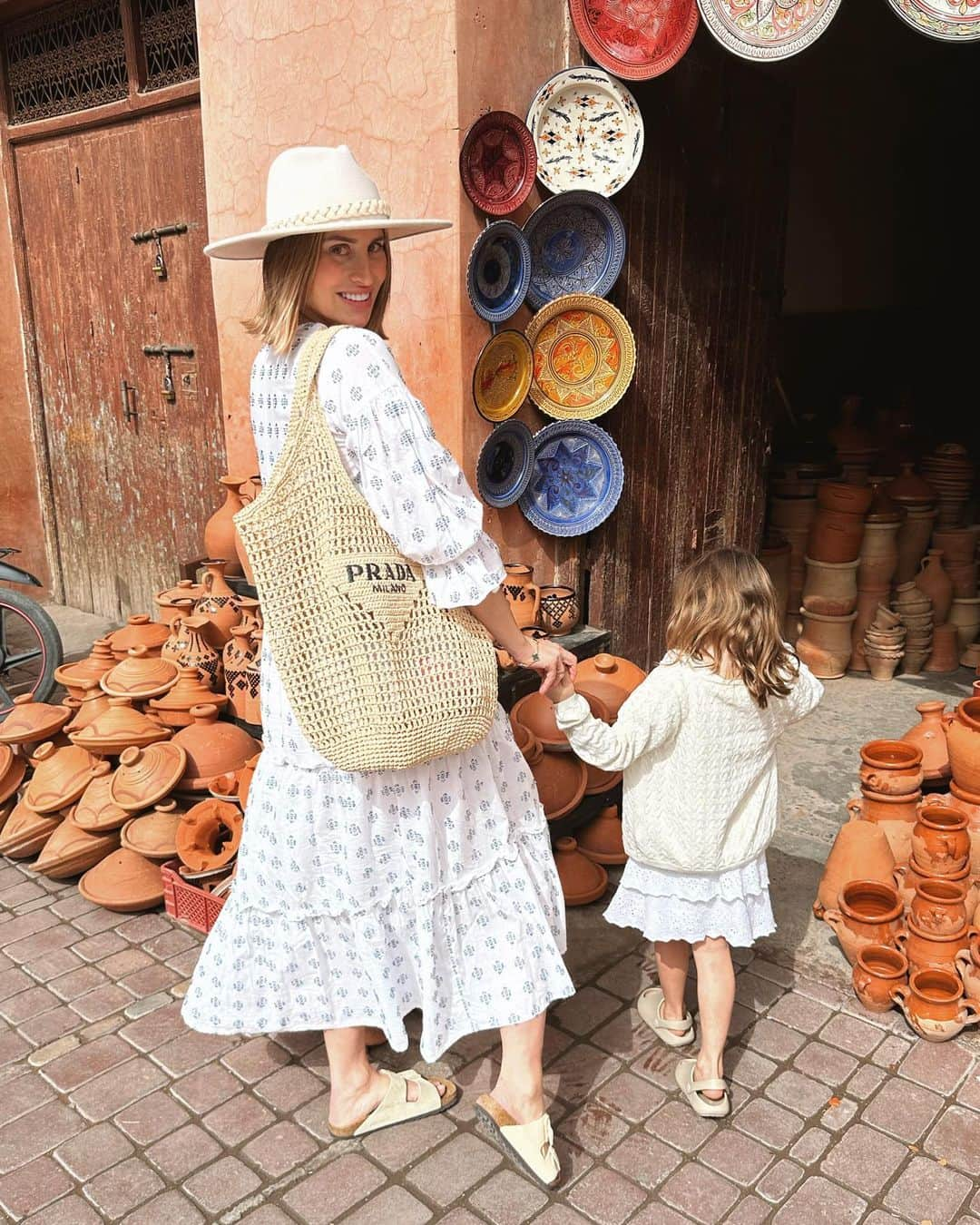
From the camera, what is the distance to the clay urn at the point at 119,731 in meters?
3.54

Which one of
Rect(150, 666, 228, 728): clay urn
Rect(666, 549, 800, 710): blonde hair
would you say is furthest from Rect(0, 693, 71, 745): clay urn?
Rect(666, 549, 800, 710): blonde hair

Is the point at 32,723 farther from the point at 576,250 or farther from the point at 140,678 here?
the point at 576,250

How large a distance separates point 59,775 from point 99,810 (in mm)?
303

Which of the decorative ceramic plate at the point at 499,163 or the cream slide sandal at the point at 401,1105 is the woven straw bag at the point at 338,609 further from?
the decorative ceramic plate at the point at 499,163

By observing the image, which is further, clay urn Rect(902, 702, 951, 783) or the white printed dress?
clay urn Rect(902, 702, 951, 783)

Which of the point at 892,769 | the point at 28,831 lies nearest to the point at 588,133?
the point at 892,769

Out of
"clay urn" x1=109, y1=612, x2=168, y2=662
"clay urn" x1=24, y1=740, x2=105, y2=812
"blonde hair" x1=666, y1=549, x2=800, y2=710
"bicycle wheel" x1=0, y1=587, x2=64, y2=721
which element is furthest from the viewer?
"bicycle wheel" x1=0, y1=587, x2=64, y2=721

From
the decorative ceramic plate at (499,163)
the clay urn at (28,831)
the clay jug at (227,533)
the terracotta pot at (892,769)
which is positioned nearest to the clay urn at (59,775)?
the clay urn at (28,831)

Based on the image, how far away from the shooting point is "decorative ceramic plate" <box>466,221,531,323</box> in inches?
134

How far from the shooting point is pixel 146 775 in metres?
3.34

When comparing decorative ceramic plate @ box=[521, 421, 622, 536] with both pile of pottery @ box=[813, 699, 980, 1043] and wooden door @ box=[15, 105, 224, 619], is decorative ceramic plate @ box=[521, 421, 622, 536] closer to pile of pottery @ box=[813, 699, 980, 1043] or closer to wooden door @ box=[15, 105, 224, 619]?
pile of pottery @ box=[813, 699, 980, 1043]

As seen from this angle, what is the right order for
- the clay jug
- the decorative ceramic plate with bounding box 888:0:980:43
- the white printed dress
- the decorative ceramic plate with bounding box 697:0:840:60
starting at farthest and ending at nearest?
1. the clay jug
2. the decorative ceramic plate with bounding box 697:0:840:60
3. the decorative ceramic plate with bounding box 888:0:980:43
4. the white printed dress

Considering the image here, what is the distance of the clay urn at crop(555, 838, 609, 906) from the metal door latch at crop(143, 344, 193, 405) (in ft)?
10.7

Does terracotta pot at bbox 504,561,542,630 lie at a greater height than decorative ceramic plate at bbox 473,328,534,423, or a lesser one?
lesser
